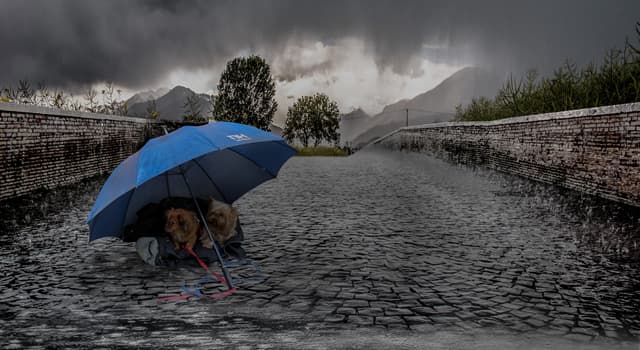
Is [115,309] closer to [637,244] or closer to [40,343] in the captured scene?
[40,343]

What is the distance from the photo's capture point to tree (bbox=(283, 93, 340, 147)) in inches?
3438

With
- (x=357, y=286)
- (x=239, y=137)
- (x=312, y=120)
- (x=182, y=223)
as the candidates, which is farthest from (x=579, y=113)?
(x=312, y=120)

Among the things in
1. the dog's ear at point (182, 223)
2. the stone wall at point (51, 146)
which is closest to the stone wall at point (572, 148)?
the dog's ear at point (182, 223)

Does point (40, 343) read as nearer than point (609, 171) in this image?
Yes

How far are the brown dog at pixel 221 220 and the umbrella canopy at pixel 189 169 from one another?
0.77ft

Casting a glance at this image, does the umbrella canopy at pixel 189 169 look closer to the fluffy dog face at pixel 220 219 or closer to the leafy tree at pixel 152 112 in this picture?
the fluffy dog face at pixel 220 219

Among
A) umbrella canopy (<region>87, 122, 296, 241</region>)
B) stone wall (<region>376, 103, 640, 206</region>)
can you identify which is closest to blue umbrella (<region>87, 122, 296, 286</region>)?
umbrella canopy (<region>87, 122, 296, 241</region>)

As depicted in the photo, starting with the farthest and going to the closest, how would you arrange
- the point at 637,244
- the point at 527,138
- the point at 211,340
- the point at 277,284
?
the point at 527,138, the point at 637,244, the point at 277,284, the point at 211,340

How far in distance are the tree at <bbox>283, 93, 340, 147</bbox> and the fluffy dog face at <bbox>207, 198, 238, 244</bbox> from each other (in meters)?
81.0

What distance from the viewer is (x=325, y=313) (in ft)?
14.2

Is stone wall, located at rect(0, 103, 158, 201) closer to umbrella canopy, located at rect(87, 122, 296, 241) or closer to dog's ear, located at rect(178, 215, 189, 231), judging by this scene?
umbrella canopy, located at rect(87, 122, 296, 241)

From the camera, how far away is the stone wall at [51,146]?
1163cm

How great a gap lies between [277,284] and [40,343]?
2.18 m

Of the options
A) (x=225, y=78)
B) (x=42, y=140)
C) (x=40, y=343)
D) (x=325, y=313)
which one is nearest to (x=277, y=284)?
(x=325, y=313)
